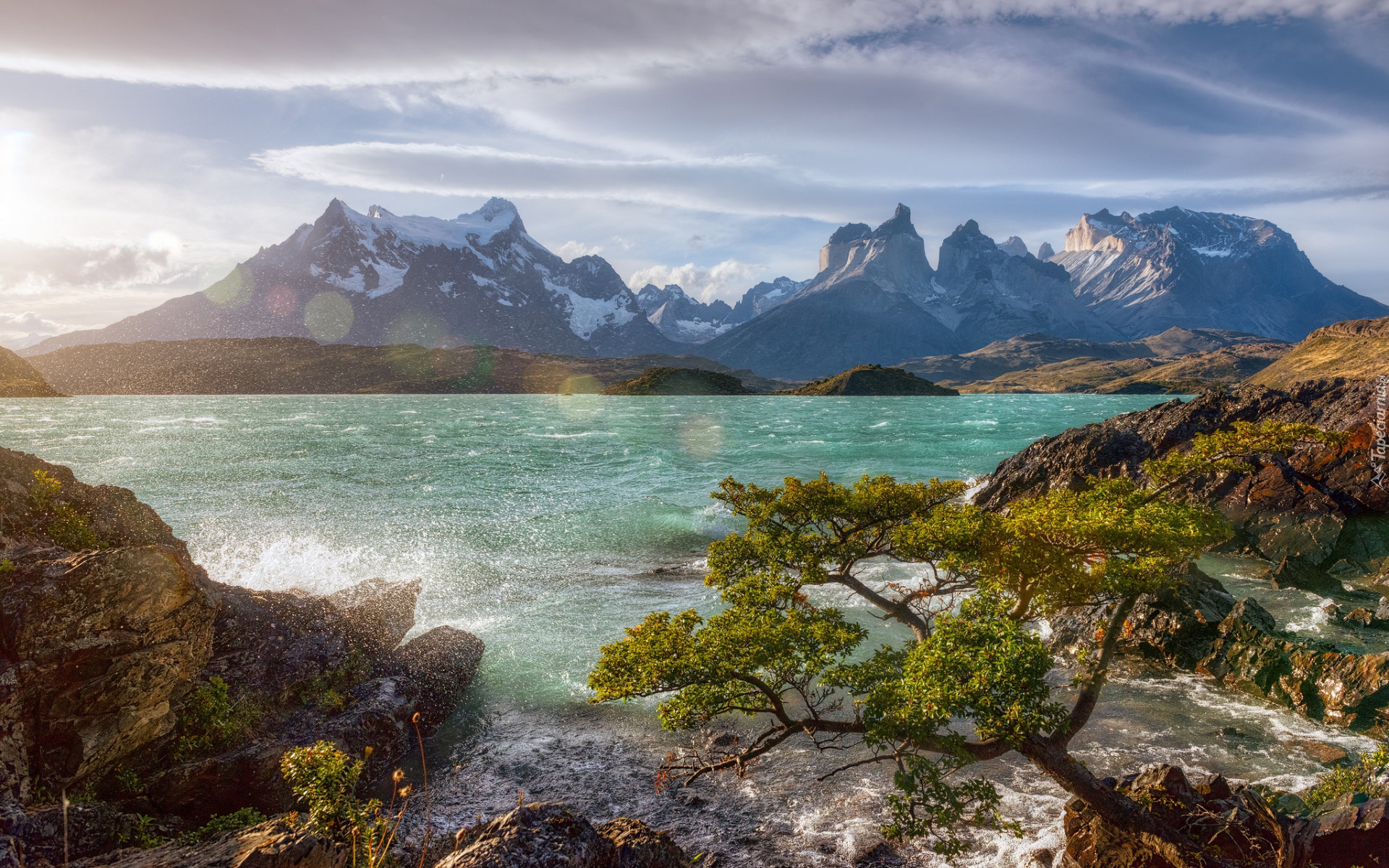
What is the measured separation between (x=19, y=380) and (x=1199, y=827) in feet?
816

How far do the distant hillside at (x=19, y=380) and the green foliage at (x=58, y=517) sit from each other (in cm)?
21574

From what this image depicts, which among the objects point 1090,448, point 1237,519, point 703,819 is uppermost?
point 1090,448

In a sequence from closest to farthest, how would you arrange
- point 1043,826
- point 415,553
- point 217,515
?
point 1043,826
point 415,553
point 217,515

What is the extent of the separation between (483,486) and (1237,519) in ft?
171

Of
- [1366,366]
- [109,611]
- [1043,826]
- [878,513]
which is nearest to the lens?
[109,611]

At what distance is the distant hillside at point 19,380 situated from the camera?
6506 inches

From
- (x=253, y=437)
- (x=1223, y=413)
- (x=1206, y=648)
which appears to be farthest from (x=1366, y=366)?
(x=253, y=437)

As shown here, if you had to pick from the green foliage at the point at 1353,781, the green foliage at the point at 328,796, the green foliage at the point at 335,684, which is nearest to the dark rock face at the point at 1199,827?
the green foliage at the point at 1353,781

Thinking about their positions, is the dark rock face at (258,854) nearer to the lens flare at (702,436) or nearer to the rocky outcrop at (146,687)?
the rocky outcrop at (146,687)

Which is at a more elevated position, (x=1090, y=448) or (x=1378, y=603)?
(x=1090, y=448)

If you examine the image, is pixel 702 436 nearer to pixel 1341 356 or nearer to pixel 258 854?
pixel 258 854

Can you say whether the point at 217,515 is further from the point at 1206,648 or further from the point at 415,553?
the point at 1206,648

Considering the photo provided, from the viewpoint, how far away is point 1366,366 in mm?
130500

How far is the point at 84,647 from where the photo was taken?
460 inches
